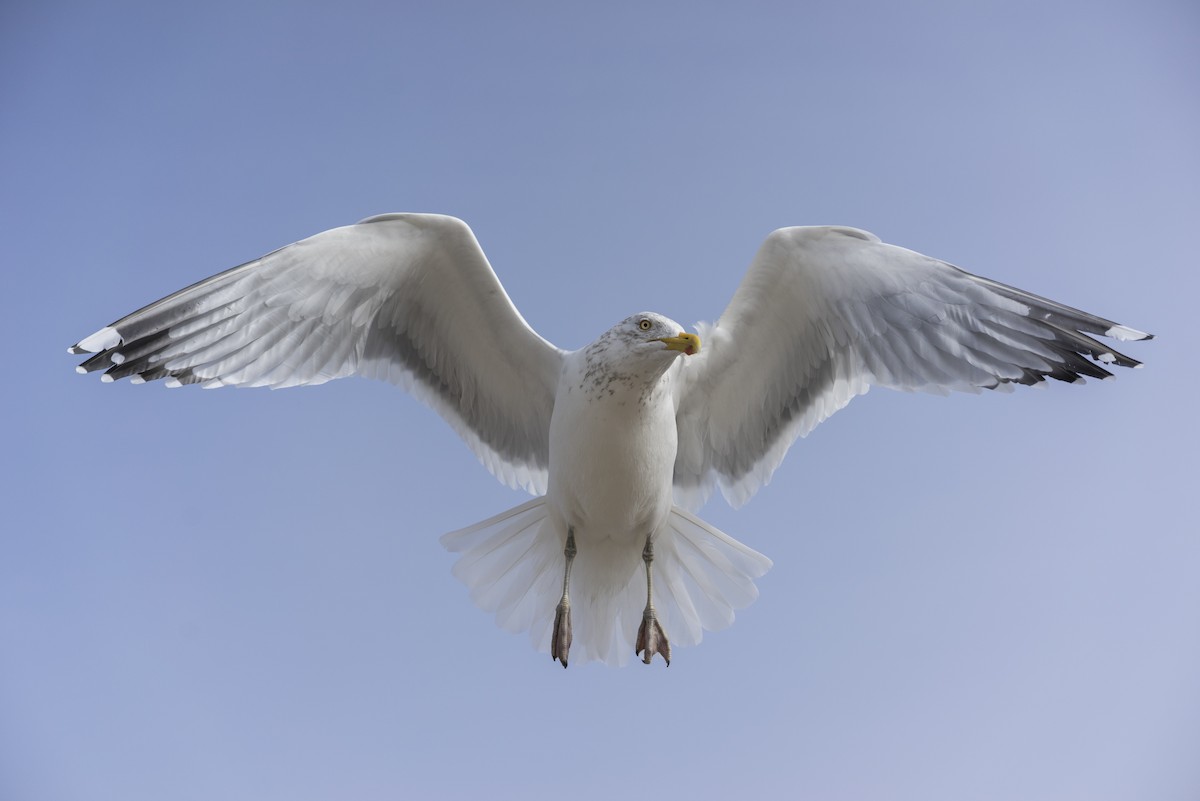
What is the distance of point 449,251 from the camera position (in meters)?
4.80

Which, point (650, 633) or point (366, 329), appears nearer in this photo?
point (650, 633)

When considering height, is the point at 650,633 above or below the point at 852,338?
below

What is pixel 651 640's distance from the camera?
471cm

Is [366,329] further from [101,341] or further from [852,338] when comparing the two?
[852,338]

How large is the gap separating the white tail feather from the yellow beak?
3.45 ft

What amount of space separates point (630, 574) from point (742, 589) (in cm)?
54

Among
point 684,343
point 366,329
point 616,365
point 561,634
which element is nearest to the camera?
point 684,343

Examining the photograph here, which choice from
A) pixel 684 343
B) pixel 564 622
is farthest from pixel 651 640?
pixel 684 343

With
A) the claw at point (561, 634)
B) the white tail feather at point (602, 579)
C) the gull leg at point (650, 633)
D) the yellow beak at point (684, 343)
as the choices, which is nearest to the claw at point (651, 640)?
the gull leg at point (650, 633)

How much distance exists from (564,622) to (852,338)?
6.04 ft

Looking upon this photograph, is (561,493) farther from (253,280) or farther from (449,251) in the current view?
(253,280)

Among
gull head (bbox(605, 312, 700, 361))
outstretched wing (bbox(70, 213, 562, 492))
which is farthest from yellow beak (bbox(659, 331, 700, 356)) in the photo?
outstretched wing (bbox(70, 213, 562, 492))

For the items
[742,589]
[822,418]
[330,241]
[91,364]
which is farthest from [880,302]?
[91,364]

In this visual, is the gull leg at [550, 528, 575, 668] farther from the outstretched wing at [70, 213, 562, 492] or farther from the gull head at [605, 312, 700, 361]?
the gull head at [605, 312, 700, 361]
